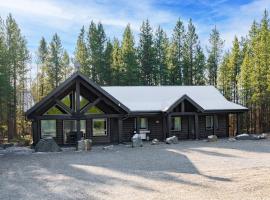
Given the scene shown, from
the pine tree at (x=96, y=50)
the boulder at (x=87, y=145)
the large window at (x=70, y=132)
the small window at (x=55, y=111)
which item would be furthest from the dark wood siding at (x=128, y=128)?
the pine tree at (x=96, y=50)

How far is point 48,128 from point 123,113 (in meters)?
5.42

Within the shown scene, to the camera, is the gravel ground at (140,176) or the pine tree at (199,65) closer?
the gravel ground at (140,176)

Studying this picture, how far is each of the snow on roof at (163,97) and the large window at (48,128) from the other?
5.87m

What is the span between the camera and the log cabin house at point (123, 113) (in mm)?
23859

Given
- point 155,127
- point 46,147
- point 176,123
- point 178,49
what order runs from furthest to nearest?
point 178,49 < point 176,123 < point 155,127 < point 46,147

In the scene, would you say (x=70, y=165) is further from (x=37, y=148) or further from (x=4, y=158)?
(x=37, y=148)

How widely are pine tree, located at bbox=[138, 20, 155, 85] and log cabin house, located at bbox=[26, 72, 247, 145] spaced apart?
44.1 feet

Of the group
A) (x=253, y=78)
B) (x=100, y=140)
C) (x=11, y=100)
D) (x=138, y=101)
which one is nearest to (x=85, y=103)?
(x=100, y=140)

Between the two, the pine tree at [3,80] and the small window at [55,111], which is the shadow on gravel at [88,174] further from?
the pine tree at [3,80]

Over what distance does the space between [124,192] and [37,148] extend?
12740 mm

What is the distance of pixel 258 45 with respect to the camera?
1528 inches

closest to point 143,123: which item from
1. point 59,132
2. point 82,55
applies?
point 59,132

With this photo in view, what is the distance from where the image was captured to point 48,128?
25234mm

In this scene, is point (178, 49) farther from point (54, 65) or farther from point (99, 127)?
point (99, 127)
